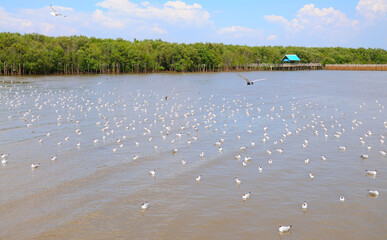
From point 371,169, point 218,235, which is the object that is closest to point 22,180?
point 218,235

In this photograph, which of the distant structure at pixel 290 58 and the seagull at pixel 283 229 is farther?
the distant structure at pixel 290 58

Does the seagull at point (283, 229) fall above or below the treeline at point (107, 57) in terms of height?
below

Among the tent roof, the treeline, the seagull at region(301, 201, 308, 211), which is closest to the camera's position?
the seagull at region(301, 201, 308, 211)

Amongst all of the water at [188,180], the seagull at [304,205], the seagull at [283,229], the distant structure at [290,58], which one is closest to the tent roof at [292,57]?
the distant structure at [290,58]

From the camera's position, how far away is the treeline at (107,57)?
339 feet

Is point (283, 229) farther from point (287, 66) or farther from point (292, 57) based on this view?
point (292, 57)

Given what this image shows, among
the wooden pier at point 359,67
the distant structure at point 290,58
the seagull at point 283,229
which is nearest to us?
the seagull at point 283,229

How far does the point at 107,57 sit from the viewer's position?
119500 mm

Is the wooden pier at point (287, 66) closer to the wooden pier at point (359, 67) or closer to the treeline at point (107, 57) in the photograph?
the treeline at point (107, 57)

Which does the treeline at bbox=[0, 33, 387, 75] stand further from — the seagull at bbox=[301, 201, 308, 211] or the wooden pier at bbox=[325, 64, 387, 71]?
the seagull at bbox=[301, 201, 308, 211]

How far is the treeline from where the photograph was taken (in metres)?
103

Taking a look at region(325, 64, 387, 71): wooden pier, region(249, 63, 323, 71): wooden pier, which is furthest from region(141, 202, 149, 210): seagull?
region(325, 64, 387, 71): wooden pier

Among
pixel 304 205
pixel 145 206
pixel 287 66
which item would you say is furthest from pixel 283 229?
pixel 287 66

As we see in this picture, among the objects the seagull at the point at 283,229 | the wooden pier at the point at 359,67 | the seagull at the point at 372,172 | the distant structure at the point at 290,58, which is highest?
the distant structure at the point at 290,58
